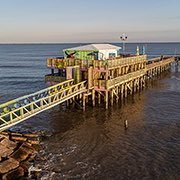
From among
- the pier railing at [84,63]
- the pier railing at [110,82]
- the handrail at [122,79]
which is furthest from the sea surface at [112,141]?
the pier railing at [84,63]

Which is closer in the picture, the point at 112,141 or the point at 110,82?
the point at 112,141

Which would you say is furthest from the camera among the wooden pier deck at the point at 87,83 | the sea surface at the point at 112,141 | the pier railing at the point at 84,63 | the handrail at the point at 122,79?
the handrail at the point at 122,79

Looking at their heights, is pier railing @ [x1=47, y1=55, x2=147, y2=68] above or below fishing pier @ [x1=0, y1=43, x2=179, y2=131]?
above

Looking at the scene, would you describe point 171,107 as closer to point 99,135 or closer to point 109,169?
point 99,135

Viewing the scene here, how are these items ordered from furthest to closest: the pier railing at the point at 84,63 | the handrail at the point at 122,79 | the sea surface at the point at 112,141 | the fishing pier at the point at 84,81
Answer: the handrail at the point at 122,79, the pier railing at the point at 84,63, the fishing pier at the point at 84,81, the sea surface at the point at 112,141

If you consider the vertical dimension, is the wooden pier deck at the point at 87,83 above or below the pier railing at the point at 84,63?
below

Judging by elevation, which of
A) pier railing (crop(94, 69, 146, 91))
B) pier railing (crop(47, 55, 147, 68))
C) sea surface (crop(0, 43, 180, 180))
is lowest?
sea surface (crop(0, 43, 180, 180))

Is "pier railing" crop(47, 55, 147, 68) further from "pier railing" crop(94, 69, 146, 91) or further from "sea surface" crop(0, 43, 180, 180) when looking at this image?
"sea surface" crop(0, 43, 180, 180)

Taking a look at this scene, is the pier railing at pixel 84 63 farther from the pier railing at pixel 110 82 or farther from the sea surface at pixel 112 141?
the sea surface at pixel 112 141

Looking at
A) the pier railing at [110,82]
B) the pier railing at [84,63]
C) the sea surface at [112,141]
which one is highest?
the pier railing at [84,63]

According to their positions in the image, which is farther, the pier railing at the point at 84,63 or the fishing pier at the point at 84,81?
the pier railing at the point at 84,63

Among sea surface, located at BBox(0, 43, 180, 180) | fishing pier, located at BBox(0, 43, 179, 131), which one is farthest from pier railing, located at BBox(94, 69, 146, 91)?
sea surface, located at BBox(0, 43, 180, 180)

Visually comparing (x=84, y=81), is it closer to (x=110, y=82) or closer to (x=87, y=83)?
(x=87, y=83)

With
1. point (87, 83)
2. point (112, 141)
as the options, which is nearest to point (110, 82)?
point (87, 83)
